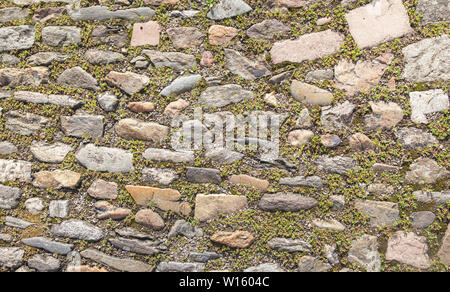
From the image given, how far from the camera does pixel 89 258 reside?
10.7ft

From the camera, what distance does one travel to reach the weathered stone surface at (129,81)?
3.63 m

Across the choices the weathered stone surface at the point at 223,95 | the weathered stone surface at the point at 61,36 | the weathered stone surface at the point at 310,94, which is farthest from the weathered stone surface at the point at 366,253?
the weathered stone surface at the point at 61,36

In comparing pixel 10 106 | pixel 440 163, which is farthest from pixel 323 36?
pixel 10 106

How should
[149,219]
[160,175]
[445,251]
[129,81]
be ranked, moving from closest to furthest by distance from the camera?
[445,251] → [149,219] → [160,175] → [129,81]

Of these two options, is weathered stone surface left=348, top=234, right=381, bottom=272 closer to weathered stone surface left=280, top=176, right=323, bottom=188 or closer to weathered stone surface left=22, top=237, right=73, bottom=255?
weathered stone surface left=280, top=176, right=323, bottom=188

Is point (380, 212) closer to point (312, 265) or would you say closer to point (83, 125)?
point (312, 265)

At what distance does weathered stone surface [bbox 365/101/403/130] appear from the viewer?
10.6ft

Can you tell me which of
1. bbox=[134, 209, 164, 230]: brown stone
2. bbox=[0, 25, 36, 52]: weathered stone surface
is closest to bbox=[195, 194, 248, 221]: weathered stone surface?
bbox=[134, 209, 164, 230]: brown stone

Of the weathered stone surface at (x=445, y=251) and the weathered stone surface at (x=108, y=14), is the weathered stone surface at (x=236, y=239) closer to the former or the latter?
the weathered stone surface at (x=445, y=251)

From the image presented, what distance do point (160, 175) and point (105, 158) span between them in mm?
538

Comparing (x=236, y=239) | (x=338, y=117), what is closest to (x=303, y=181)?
(x=338, y=117)

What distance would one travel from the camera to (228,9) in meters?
3.73

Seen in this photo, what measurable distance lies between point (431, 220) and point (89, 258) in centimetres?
279

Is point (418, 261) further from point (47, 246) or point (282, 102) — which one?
point (47, 246)
